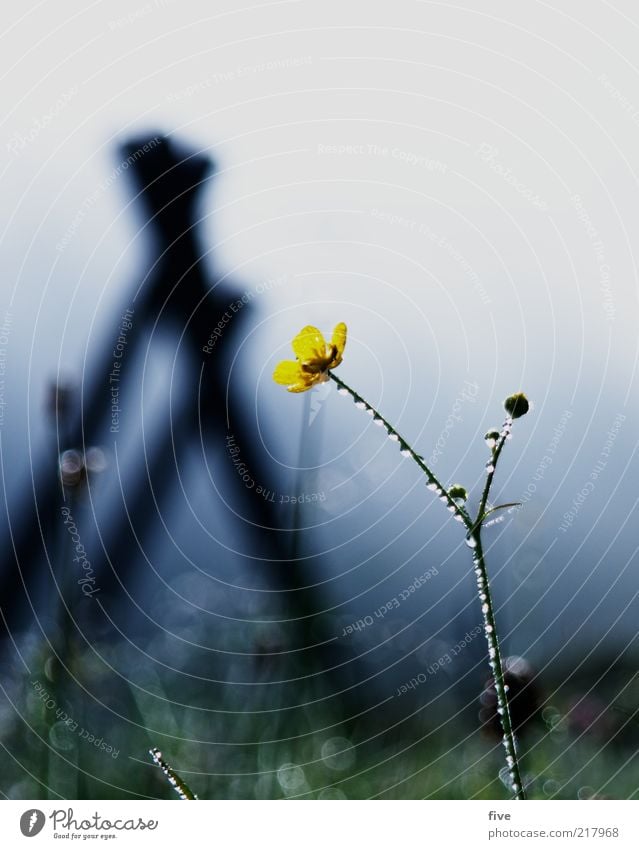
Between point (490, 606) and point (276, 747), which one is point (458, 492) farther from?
point (276, 747)

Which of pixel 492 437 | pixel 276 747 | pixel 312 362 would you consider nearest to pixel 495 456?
pixel 492 437

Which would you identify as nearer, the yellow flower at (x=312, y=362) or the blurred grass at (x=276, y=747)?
the yellow flower at (x=312, y=362)

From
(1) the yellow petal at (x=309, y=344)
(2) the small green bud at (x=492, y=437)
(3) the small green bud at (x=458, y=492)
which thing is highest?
(1) the yellow petal at (x=309, y=344)

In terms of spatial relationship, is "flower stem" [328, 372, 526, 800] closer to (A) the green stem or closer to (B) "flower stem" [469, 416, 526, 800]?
(B) "flower stem" [469, 416, 526, 800]

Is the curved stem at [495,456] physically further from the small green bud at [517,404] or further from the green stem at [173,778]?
the green stem at [173,778]

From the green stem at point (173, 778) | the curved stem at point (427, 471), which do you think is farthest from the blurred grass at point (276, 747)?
the curved stem at point (427, 471)

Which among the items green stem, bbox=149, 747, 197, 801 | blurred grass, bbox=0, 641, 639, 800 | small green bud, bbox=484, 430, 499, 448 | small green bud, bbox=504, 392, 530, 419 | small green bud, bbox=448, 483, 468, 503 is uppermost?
small green bud, bbox=504, 392, 530, 419

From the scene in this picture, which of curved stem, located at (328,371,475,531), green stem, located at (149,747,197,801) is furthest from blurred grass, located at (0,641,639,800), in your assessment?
curved stem, located at (328,371,475,531)
